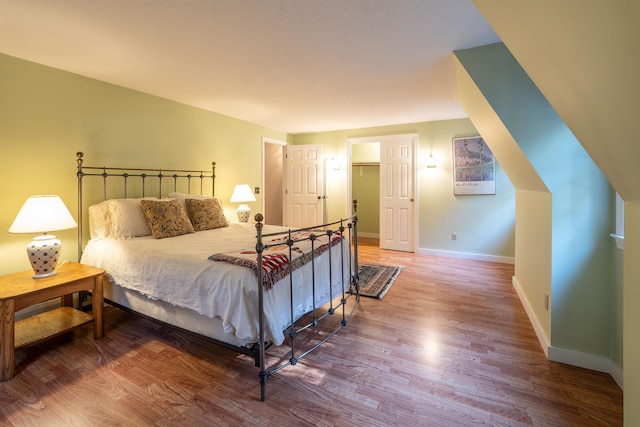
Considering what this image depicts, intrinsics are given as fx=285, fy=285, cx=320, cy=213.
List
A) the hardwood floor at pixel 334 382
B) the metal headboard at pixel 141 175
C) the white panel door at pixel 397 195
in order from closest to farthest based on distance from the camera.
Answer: the hardwood floor at pixel 334 382 → the metal headboard at pixel 141 175 → the white panel door at pixel 397 195

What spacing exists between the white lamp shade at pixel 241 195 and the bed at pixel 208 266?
76 centimetres

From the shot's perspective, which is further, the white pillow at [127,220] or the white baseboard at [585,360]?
the white pillow at [127,220]

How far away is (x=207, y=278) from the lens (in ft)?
6.26

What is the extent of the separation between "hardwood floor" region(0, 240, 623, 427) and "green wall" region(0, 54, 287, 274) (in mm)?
1298

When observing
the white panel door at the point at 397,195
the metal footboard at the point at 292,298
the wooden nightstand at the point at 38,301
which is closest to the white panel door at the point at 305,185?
the white panel door at the point at 397,195

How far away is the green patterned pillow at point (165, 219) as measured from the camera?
2.79 metres

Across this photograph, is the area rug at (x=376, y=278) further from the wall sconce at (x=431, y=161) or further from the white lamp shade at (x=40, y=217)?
the white lamp shade at (x=40, y=217)

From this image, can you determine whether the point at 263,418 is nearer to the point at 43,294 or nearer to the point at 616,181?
the point at 43,294

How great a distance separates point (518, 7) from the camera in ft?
3.18

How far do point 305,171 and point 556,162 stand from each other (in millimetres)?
4450

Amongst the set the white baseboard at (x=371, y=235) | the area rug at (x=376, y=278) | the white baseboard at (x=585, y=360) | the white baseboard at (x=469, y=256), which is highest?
the white baseboard at (x=371, y=235)

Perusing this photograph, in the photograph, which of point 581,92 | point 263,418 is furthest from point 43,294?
point 581,92

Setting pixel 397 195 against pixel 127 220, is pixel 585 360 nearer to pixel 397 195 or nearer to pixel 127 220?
pixel 397 195

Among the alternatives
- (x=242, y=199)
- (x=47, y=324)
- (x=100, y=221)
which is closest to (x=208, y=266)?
(x=47, y=324)
